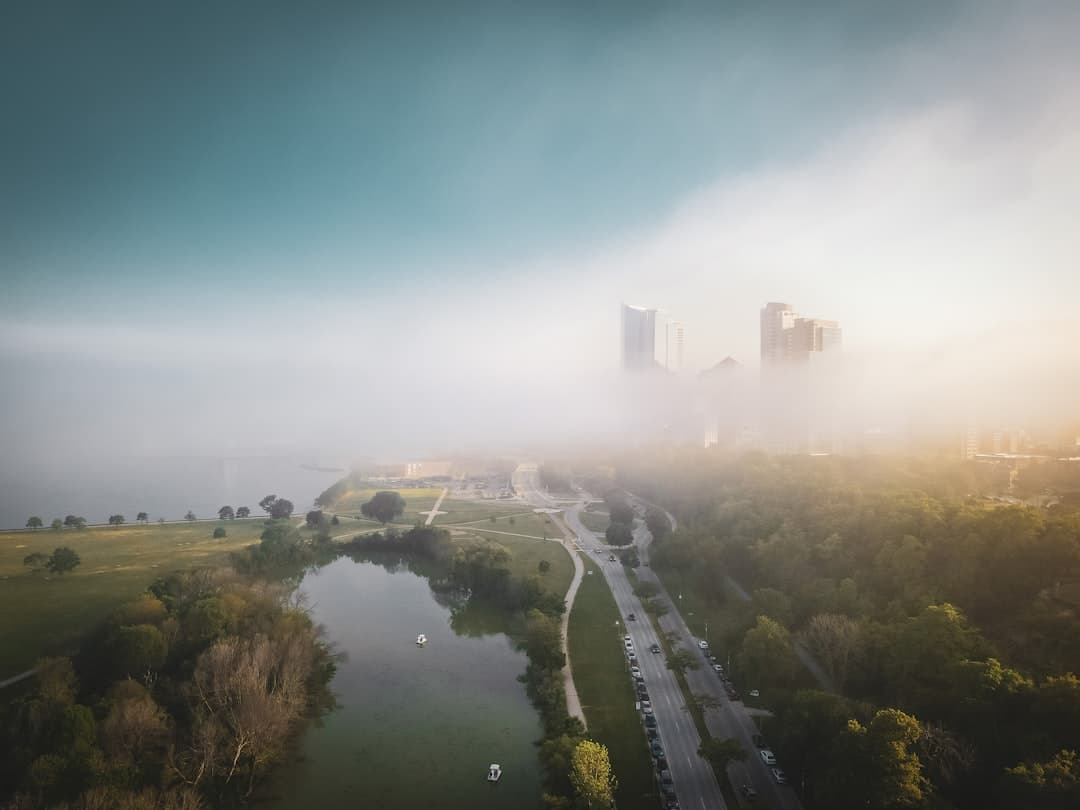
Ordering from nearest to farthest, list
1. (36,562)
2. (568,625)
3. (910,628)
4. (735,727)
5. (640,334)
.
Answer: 1. (910,628)
2. (735,727)
3. (568,625)
4. (36,562)
5. (640,334)

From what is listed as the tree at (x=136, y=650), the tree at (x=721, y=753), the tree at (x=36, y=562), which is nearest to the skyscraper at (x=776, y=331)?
the tree at (x=721, y=753)

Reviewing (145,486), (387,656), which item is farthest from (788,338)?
(145,486)

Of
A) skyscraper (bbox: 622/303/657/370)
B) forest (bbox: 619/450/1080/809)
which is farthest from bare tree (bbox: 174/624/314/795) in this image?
skyscraper (bbox: 622/303/657/370)

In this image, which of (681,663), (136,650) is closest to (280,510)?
(136,650)

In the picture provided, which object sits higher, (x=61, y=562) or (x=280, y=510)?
(x=61, y=562)

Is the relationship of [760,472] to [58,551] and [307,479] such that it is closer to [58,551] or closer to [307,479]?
[58,551]

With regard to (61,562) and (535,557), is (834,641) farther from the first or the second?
(61,562)

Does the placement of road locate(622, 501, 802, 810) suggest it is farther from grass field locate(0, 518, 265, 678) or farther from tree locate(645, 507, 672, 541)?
grass field locate(0, 518, 265, 678)
